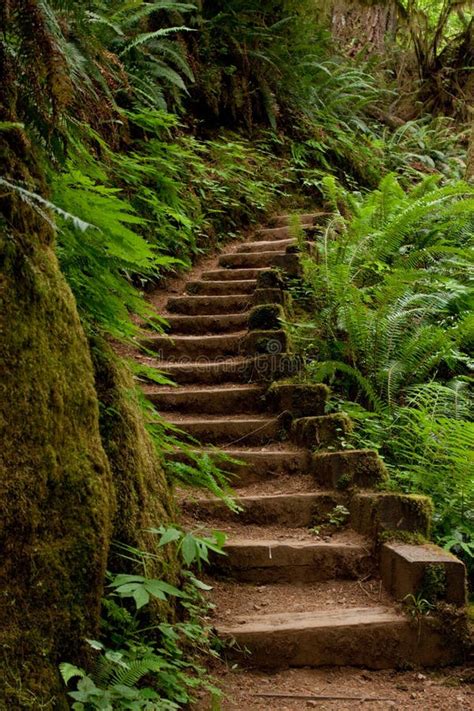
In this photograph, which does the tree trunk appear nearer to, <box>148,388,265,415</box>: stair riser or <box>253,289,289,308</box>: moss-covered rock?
<box>148,388,265,415</box>: stair riser

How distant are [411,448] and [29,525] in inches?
122

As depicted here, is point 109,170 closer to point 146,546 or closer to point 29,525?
point 146,546

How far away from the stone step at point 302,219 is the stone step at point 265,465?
4436 millimetres

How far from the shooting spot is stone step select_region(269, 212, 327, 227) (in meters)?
8.28

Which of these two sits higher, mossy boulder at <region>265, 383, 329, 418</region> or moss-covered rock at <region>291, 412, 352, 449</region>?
mossy boulder at <region>265, 383, 329, 418</region>

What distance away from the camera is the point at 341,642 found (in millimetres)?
3078

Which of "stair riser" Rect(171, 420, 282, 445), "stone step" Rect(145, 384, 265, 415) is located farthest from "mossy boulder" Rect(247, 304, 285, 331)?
"stair riser" Rect(171, 420, 282, 445)

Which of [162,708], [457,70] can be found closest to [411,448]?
[162,708]

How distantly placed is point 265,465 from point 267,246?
12.8 feet

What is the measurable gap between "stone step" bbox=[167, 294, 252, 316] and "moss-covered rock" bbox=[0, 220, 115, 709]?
4.28 meters

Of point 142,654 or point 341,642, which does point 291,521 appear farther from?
point 142,654

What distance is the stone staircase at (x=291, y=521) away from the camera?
309cm

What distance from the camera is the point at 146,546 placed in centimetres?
248

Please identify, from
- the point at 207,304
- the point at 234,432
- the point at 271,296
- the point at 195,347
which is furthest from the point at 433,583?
the point at 207,304
